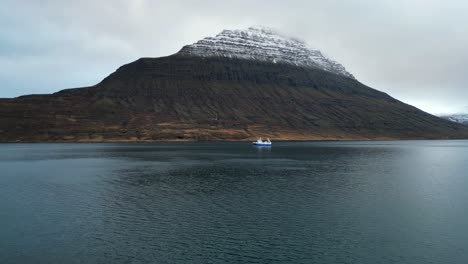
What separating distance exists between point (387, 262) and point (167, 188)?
55695 mm

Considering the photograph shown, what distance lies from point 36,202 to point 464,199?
8080cm

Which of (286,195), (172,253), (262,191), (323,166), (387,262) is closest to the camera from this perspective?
(387,262)

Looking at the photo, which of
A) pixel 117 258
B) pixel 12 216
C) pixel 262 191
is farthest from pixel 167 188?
pixel 117 258

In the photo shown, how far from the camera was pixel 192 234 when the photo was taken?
52.8 m

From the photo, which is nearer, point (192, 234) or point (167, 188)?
point (192, 234)

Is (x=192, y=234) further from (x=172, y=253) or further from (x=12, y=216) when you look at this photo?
(x=12, y=216)

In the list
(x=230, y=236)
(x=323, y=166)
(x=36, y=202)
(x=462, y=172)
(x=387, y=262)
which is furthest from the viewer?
(x=323, y=166)

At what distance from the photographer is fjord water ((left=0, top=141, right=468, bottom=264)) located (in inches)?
1791

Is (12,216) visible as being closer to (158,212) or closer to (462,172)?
(158,212)

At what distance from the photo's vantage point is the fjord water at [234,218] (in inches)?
1791

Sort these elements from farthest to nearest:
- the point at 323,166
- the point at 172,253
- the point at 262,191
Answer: the point at 323,166
the point at 262,191
the point at 172,253

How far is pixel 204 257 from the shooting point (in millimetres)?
44312

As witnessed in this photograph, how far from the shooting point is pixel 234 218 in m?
61.2

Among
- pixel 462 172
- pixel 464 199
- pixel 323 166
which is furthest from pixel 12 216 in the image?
pixel 462 172
